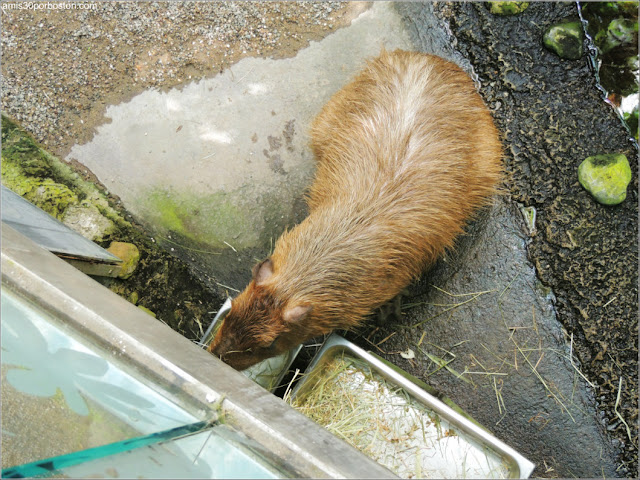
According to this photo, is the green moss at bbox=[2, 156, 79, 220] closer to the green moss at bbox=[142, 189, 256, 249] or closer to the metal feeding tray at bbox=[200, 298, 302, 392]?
the green moss at bbox=[142, 189, 256, 249]

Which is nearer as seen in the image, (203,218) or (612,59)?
(612,59)

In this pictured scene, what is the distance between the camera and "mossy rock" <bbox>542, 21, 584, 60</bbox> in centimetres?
368

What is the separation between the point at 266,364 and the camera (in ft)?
11.4

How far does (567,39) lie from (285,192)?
2306 millimetres

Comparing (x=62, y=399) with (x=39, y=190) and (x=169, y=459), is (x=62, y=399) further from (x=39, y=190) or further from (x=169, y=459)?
(x=39, y=190)

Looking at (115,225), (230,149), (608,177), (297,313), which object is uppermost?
(230,149)

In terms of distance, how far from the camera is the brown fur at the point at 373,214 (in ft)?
9.94

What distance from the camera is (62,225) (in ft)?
11.4

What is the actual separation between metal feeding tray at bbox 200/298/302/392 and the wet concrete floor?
1.66 ft

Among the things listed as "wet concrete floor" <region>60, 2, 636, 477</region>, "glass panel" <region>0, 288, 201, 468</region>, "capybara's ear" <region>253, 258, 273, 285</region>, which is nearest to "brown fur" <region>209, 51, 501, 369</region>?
"capybara's ear" <region>253, 258, 273, 285</region>

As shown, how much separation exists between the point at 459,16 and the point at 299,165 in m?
1.63

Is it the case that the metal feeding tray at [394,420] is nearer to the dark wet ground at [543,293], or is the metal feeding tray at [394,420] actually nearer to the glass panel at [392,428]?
the glass panel at [392,428]

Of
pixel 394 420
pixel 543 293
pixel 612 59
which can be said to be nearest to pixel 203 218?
pixel 394 420

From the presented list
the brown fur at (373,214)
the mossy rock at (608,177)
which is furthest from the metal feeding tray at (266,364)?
the mossy rock at (608,177)
